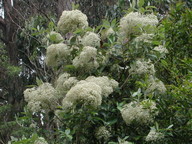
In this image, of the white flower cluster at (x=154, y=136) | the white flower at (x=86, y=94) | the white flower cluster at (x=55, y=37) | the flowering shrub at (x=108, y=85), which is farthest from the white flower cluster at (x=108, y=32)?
the white flower cluster at (x=154, y=136)

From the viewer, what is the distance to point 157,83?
2.86 m

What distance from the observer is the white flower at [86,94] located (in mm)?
2512

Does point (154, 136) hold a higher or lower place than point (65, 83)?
lower

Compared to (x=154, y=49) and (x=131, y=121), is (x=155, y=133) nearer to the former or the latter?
(x=131, y=121)

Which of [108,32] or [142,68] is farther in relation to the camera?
[108,32]

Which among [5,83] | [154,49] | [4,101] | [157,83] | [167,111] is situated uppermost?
[154,49]

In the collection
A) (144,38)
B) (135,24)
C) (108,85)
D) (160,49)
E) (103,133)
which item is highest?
(135,24)

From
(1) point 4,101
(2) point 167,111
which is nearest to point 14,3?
(1) point 4,101

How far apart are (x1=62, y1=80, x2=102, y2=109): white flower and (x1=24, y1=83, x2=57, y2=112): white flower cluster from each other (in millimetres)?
362

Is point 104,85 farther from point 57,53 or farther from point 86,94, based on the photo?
point 57,53

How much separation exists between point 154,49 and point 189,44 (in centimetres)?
52

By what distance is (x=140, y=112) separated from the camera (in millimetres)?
2609

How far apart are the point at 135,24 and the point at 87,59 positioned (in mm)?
549

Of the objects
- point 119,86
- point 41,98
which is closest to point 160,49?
point 119,86
